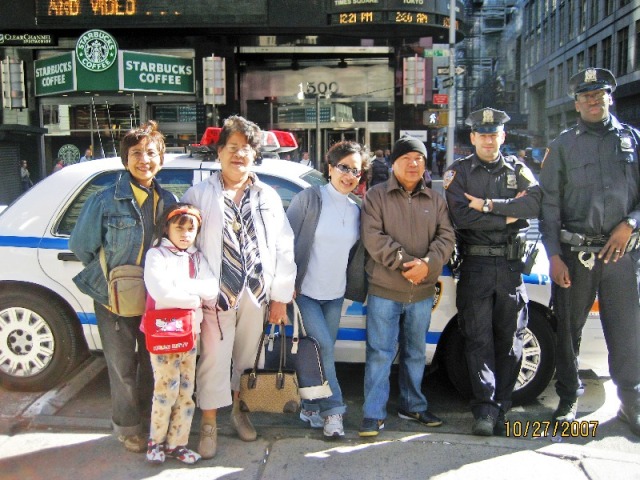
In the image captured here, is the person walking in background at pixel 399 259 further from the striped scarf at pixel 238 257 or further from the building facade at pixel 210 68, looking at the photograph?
the building facade at pixel 210 68

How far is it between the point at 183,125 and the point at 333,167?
1677 cm

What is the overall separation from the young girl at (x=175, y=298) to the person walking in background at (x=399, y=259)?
97 centimetres

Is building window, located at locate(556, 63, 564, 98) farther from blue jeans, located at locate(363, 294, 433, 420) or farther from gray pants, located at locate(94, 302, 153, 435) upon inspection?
gray pants, located at locate(94, 302, 153, 435)

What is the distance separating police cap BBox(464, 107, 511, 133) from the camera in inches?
151

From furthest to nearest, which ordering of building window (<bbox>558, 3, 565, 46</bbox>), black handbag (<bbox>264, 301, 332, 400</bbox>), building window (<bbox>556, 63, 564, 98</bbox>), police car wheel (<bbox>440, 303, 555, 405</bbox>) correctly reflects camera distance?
building window (<bbox>556, 63, 564, 98</bbox>) < building window (<bbox>558, 3, 565, 46</bbox>) < police car wheel (<bbox>440, 303, 555, 405</bbox>) < black handbag (<bbox>264, 301, 332, 400</bbox>)

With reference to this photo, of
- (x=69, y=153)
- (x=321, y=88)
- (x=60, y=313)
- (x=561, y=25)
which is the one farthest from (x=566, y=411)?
(x=561, y=25)

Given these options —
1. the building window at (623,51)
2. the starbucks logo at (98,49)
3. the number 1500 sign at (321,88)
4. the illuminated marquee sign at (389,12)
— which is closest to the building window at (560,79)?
the building window at (623,51)

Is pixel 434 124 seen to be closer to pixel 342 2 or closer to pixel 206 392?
pixel 342 2

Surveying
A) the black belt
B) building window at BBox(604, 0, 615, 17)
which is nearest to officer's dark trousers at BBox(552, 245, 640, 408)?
the black belt

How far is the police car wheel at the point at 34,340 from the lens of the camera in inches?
172

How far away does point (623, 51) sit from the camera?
35469mm

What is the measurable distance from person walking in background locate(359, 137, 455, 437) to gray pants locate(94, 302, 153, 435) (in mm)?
1336

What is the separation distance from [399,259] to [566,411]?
57.5 inches

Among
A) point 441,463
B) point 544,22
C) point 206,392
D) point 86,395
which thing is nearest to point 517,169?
point 441,463
